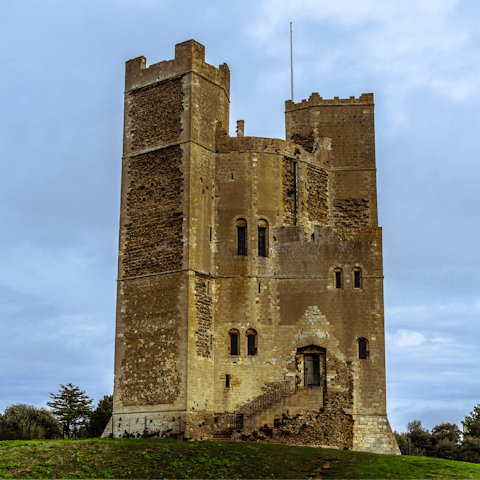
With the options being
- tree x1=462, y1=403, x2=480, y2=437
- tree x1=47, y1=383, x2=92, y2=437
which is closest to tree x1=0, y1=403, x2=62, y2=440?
tree x1=47, y1=383, x2=92, y2=437

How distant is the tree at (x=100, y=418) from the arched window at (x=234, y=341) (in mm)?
14701

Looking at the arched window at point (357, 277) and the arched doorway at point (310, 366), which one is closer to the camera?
the arched doorway at point (310, 366)

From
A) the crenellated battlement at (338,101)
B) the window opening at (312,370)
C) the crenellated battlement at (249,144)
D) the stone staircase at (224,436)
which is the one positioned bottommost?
the stone staircase at (224,436)

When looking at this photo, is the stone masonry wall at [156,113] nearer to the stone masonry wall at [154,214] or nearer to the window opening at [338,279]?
the stone masonry wall at [154,214]

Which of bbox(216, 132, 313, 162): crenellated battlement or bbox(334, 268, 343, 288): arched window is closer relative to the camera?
bbox(334, 268, 343, 288): arched window

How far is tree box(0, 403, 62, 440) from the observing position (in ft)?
139

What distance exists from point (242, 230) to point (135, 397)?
9.52 m

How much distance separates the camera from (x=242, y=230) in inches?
1521

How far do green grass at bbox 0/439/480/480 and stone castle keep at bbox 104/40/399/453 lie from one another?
303cm

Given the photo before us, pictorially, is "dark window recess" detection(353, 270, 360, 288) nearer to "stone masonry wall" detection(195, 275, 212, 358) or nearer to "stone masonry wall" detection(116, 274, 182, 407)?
"stone masonry wall" detection(195, 275, 212, 358)

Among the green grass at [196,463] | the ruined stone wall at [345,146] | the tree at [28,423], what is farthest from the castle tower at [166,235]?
the tree at [28,423]

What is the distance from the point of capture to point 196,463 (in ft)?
97.3

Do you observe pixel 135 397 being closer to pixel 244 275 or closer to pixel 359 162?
pixel 244 275

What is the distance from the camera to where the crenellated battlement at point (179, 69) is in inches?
1547
